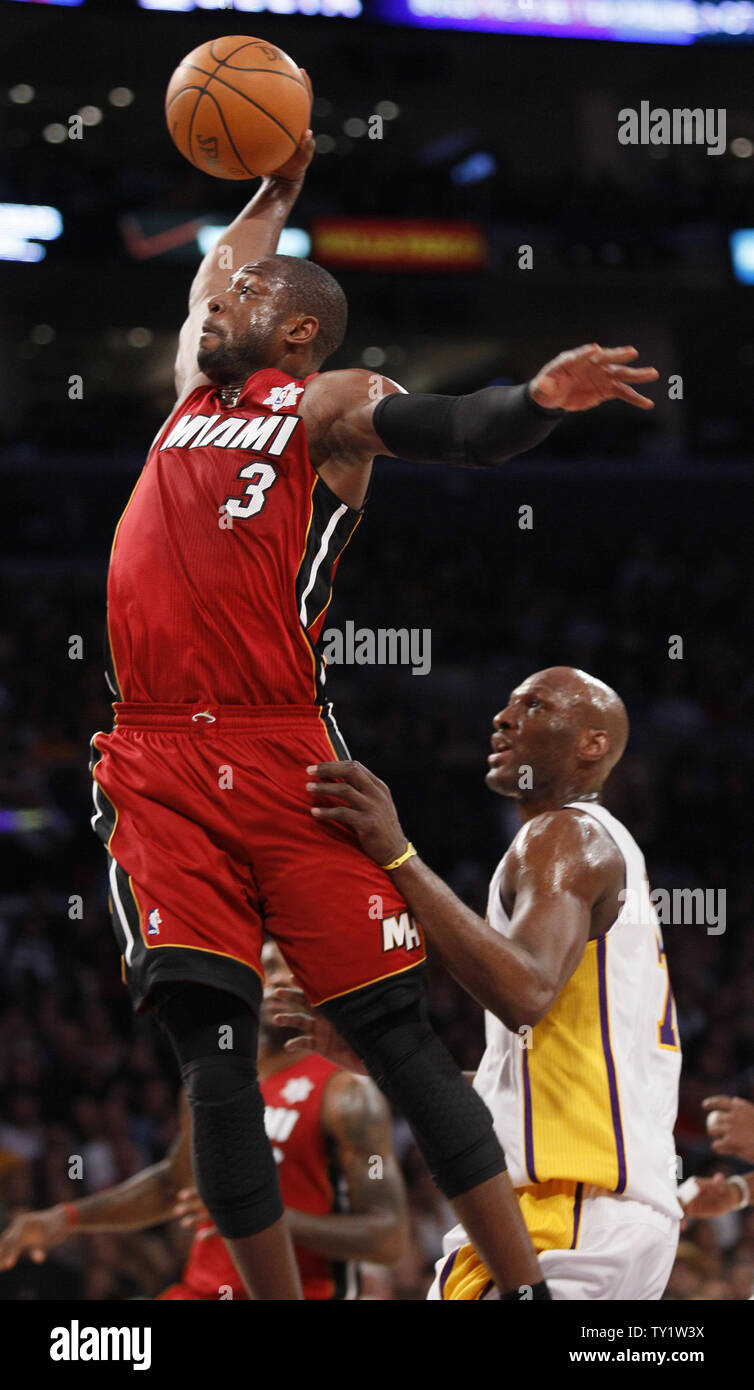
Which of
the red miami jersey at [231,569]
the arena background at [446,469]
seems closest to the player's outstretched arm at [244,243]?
the red miami jersey at [231,569]

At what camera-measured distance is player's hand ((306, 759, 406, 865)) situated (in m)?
3.08

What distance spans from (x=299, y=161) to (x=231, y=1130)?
2422 millimetres

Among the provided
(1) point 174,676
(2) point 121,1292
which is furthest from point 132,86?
(1) point 174,676

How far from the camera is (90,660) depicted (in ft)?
42.3

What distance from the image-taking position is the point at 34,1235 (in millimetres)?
4625

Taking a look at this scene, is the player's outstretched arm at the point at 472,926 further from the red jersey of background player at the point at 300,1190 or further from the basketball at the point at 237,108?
the red jersey of background player at the point at 300,1190

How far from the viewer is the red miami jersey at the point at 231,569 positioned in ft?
10.3

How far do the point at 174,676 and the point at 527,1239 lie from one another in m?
1.37

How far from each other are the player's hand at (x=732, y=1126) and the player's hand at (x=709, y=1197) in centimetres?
14

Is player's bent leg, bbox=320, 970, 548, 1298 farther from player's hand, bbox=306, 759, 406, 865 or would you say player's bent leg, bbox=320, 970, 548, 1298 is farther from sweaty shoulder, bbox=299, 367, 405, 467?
sweaty shoulder, bbox=299, 367, 405, 467

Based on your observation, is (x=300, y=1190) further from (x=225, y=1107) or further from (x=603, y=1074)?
(x=225, y=1107)
